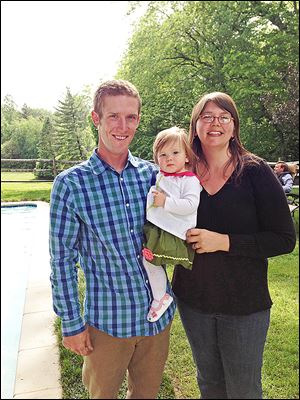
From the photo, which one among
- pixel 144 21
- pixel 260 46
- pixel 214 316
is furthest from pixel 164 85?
pixel 214 316

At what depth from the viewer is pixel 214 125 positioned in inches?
27.7

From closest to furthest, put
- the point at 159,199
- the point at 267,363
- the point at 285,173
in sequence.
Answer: the point at 159,199 < the point at 267,363 < the point at 285,173

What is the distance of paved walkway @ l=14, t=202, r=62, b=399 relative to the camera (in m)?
0.85

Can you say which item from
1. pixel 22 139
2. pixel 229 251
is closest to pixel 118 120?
Result: pixel 229 251

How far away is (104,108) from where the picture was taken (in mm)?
662

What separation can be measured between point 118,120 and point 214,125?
0.55 ft

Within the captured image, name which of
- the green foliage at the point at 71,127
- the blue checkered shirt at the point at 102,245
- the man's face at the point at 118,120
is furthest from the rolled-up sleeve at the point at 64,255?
the green foliage at the point at 71,127

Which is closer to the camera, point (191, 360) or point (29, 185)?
point (191, 360)

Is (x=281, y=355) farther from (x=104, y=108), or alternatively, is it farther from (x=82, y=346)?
(x=104, y=108)

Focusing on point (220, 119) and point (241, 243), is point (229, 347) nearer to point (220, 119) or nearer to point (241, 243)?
point (241, 243)

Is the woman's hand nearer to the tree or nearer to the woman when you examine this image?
the woman

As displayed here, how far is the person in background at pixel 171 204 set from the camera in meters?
0.66

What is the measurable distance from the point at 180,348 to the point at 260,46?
45.2 inches

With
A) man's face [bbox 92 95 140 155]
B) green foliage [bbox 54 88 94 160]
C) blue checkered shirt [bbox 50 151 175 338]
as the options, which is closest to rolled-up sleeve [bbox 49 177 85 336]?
blue checkered shirt [bbox 50 151 175 338]
